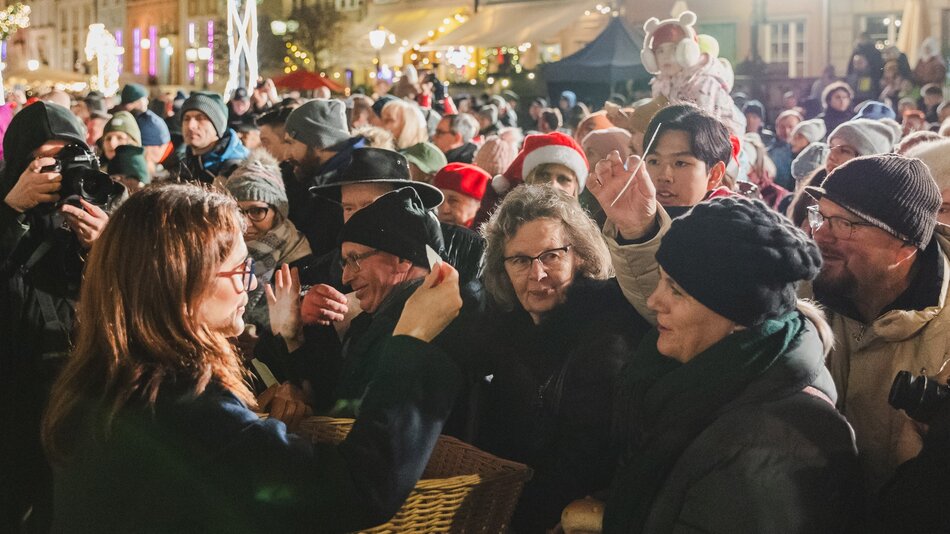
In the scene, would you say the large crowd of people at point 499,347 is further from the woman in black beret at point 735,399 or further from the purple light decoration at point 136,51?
the purple light decoration at point 136,51

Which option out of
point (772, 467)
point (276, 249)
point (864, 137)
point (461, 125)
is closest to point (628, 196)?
point (772, 467)

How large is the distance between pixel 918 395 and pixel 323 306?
206cm

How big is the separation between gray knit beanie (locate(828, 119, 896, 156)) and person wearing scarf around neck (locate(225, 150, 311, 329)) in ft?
11.4

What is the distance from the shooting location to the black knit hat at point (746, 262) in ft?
8.45

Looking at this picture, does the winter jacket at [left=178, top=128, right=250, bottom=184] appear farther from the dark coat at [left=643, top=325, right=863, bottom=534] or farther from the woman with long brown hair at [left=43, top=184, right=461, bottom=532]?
the dark coat at [left=643, top=325, right=863, bottom=534]

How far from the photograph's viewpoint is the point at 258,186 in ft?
17.1

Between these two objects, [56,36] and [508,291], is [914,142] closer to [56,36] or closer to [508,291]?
[508,291]

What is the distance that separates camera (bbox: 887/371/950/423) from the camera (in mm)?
2295

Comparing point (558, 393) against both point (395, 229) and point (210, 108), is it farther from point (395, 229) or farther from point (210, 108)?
point (210, 108)

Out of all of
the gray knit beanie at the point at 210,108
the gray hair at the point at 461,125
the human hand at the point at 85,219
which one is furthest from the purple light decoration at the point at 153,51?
the human hand at the point at 85,219

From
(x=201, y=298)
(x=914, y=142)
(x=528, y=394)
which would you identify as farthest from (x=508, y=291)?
(x=914, y=142)

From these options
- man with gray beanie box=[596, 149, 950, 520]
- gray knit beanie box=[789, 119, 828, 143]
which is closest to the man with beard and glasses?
man with gray beanie box=[596, 149, 950, 520]

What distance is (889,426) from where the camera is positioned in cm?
296

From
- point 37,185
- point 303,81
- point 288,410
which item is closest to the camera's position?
point 288,410
